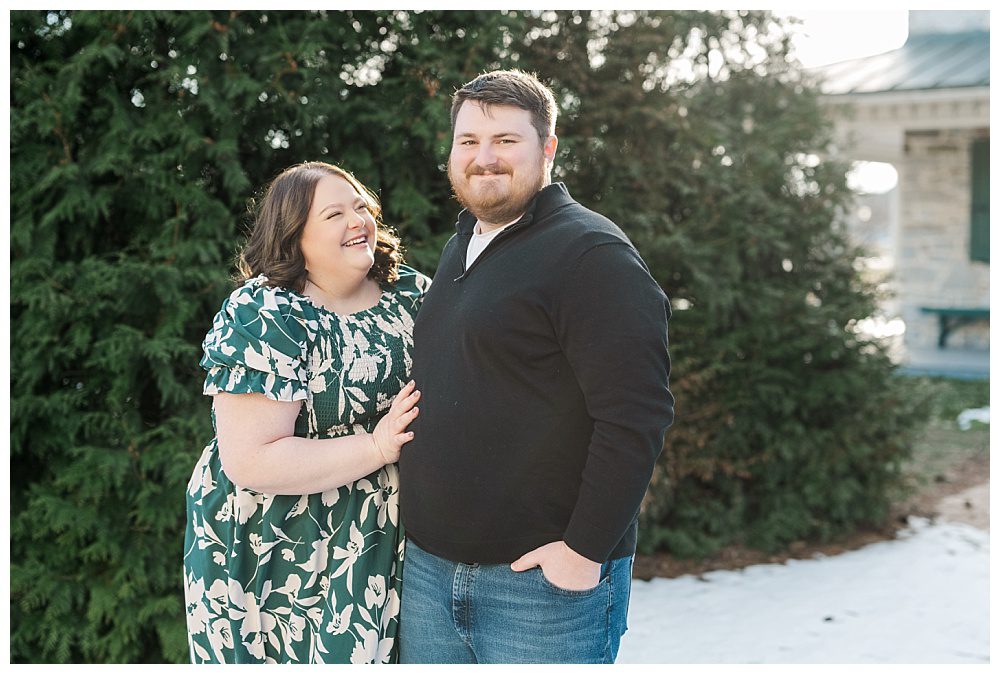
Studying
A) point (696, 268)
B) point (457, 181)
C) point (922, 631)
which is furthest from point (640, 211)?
point (457, 181)

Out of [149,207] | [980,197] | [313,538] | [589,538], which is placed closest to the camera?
[589,538]

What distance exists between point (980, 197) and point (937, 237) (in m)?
0.65

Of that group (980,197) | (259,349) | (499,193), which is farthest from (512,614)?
(980,197)

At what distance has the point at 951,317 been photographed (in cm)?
1039

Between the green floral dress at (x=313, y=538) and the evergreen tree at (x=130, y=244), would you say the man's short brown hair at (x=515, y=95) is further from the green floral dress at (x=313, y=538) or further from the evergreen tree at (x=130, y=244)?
the evergreen tree at (x=130, y=244)

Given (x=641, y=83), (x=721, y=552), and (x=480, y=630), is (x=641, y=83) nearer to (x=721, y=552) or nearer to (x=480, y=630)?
(x=721, y=552)

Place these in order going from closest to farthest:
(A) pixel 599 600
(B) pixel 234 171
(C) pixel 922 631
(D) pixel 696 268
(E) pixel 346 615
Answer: (A) pixel 599 600
(E) pixel 346 615
(B) pixel 234 171
(C) pixel 922 631
(D) pixel 696 268

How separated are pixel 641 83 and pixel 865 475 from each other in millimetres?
2583

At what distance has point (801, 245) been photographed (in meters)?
4.84

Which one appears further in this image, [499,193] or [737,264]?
[737,264]

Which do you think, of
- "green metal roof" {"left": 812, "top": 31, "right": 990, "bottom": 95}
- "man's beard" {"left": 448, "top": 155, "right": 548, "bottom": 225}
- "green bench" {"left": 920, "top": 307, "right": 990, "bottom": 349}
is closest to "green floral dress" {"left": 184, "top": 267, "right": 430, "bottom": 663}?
"man's beard" {"left": 448, "top": 155, "right": 548, "bottom": 225}

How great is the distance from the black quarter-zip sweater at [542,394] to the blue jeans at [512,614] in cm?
5

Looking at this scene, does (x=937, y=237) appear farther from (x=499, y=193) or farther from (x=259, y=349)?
(x=259, y=349)

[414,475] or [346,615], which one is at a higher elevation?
[414,475]
